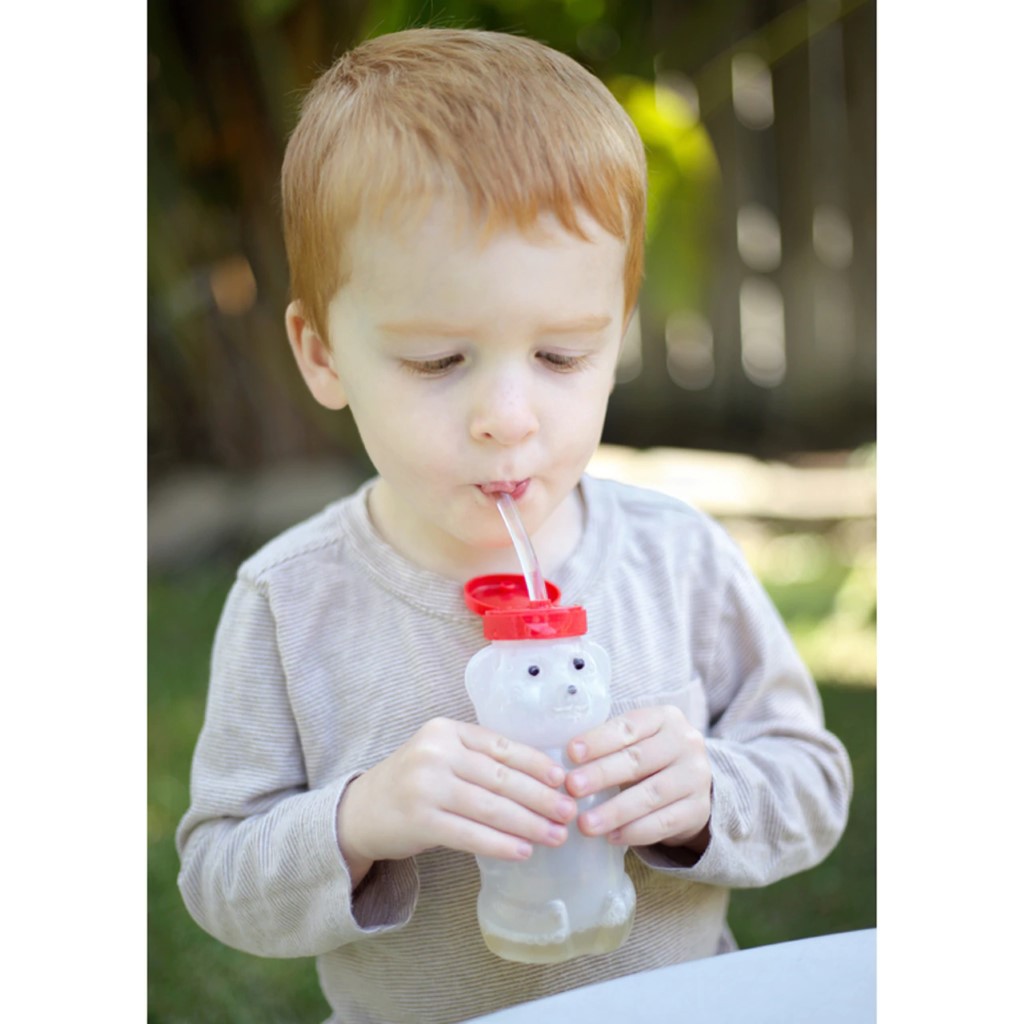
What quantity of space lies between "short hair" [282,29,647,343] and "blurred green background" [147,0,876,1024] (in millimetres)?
196

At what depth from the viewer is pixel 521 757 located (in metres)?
0.71

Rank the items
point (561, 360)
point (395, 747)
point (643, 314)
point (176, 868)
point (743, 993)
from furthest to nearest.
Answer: point (643, 314) < point (176, 868) < point (395, 747) < point (561, 360) < point (743, 993)

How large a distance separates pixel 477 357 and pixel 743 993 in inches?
14.3

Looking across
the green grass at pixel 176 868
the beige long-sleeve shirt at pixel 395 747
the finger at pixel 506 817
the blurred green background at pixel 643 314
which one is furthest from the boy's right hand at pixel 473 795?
the green grass at pixel 176 868

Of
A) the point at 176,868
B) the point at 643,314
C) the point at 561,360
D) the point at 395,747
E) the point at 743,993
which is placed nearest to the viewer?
the point at 743,993

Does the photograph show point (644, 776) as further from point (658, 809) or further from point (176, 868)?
point (176, 868)

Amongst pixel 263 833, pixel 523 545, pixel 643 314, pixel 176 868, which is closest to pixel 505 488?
pixel 523 545

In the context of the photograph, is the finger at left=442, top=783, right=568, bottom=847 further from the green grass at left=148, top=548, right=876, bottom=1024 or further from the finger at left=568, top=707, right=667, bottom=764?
the green grass at left=148, top=548, right=876, bottom=1024

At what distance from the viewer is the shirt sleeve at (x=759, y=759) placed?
0.86 meters

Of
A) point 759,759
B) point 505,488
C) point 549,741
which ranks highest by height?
point 505,488

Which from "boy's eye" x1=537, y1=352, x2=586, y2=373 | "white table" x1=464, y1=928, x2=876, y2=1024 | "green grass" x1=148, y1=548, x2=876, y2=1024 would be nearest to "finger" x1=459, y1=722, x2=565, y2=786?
"white table" x1=464, y1=928, x2=876, y2=1024

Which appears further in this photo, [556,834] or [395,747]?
[395,747]

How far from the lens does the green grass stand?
4.73 ft
